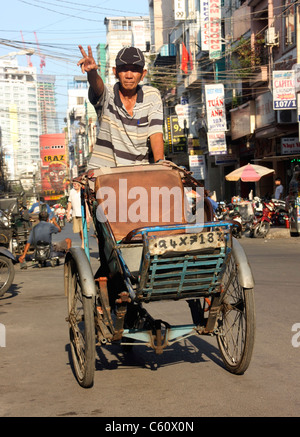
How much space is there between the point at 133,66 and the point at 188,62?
40.8 m

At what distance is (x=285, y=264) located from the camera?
1297 cm

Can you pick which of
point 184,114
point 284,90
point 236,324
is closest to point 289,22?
point 284,90

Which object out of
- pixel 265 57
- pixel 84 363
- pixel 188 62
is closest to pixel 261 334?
pixel 84 363

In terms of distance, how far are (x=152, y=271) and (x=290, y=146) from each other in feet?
82.1

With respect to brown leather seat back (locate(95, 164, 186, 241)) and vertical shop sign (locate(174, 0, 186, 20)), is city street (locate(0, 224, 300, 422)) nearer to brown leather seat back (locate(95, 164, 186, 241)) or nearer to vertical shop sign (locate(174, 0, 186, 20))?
brown leather seat back (locate(95, 164, 186, 241))

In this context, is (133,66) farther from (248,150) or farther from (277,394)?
(248,150)

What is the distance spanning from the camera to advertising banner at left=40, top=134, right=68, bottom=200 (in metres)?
159

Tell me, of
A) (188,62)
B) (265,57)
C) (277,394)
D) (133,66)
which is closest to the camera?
(277,394)

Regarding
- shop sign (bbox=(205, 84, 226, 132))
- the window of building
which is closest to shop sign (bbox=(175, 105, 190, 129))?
shop sign (bbox=(205, 84, 226, 132))

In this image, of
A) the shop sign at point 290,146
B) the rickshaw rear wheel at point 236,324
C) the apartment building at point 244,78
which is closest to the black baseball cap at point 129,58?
the rickshaw rear wheel at point 236,324

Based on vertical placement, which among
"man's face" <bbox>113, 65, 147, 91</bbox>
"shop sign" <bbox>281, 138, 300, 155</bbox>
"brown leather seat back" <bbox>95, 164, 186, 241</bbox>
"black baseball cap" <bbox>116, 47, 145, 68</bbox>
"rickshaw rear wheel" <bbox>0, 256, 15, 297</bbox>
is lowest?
"rickshaw rear wheel" <bbox>0, 256, 15, 297</bbox>

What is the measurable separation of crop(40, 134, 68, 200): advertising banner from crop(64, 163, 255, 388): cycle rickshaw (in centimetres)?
14540

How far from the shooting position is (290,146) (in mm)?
28406

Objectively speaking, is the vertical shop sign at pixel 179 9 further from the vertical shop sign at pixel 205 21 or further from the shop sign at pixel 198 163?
the vertical shop sign at pixel 205 21
